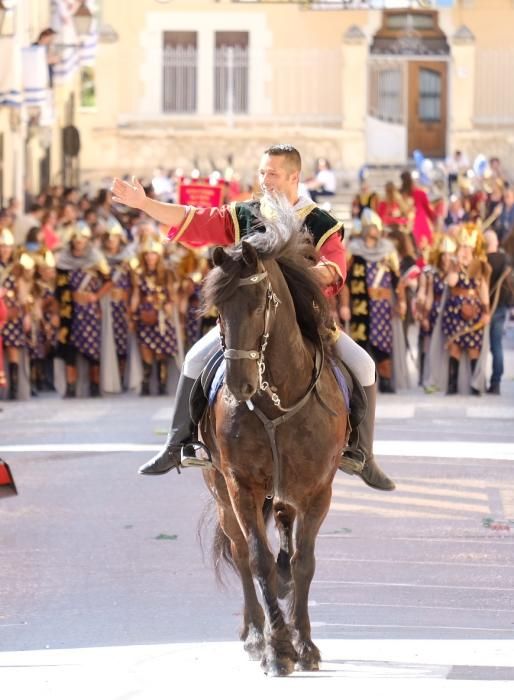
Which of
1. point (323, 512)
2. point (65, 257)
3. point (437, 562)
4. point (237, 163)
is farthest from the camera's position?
point (237, 163)

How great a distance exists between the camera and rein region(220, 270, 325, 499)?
862 cm

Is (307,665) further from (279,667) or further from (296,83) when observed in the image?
(296,83)

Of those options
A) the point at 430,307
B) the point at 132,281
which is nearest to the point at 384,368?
the point at 430,307

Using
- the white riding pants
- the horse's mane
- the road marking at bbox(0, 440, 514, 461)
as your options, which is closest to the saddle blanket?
the white riding pants

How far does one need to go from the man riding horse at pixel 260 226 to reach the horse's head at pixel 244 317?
1.85 feet

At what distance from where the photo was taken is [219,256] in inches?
342

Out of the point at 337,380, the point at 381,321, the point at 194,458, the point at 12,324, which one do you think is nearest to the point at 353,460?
the point at 337,380

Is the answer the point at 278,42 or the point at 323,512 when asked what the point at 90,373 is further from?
the point at 278,42

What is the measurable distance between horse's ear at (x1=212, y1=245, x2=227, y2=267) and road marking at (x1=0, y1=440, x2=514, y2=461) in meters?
9.05

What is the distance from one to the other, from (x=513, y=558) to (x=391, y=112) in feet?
139

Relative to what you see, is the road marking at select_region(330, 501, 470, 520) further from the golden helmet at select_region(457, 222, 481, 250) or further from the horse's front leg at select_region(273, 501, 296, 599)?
the golden helmet at select_region(457, 222, 481, 250)

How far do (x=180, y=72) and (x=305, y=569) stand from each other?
152 feet

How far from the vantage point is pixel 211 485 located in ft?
32.6

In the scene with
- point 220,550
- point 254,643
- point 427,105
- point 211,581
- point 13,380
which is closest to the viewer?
point 254,643
